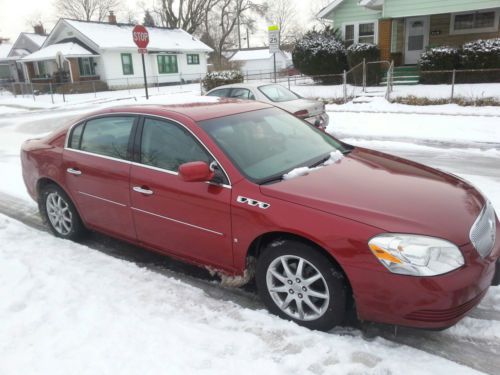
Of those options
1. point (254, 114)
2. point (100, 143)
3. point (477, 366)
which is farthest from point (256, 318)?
point (100, 143)

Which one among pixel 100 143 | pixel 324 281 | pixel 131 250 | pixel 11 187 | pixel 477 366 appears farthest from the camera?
pixel 11 187

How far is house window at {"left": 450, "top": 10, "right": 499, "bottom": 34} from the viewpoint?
1861 cm

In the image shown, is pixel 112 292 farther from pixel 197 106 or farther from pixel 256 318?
pixel 197 106

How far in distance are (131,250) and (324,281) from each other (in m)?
2.53

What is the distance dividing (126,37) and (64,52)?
599 centimetres

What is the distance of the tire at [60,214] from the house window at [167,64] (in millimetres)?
35205

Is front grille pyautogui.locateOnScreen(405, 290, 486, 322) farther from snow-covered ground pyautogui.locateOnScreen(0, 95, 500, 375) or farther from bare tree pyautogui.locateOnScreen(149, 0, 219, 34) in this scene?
bare tree pyautogui.locateOnScreen(149, 0, 219, 34)

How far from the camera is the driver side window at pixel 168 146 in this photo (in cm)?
373

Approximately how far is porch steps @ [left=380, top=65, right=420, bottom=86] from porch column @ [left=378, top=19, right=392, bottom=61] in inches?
31.3

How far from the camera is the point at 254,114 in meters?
4.25

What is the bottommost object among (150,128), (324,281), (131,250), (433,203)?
(131,250)

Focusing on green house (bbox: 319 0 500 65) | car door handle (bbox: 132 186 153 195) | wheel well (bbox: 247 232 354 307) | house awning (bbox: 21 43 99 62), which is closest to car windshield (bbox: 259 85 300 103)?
car door handle (bbox: 132 186 153 195)

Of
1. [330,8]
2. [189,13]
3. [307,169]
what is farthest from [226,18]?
[307,169]

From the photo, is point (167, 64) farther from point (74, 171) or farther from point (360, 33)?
point (74, 171)
